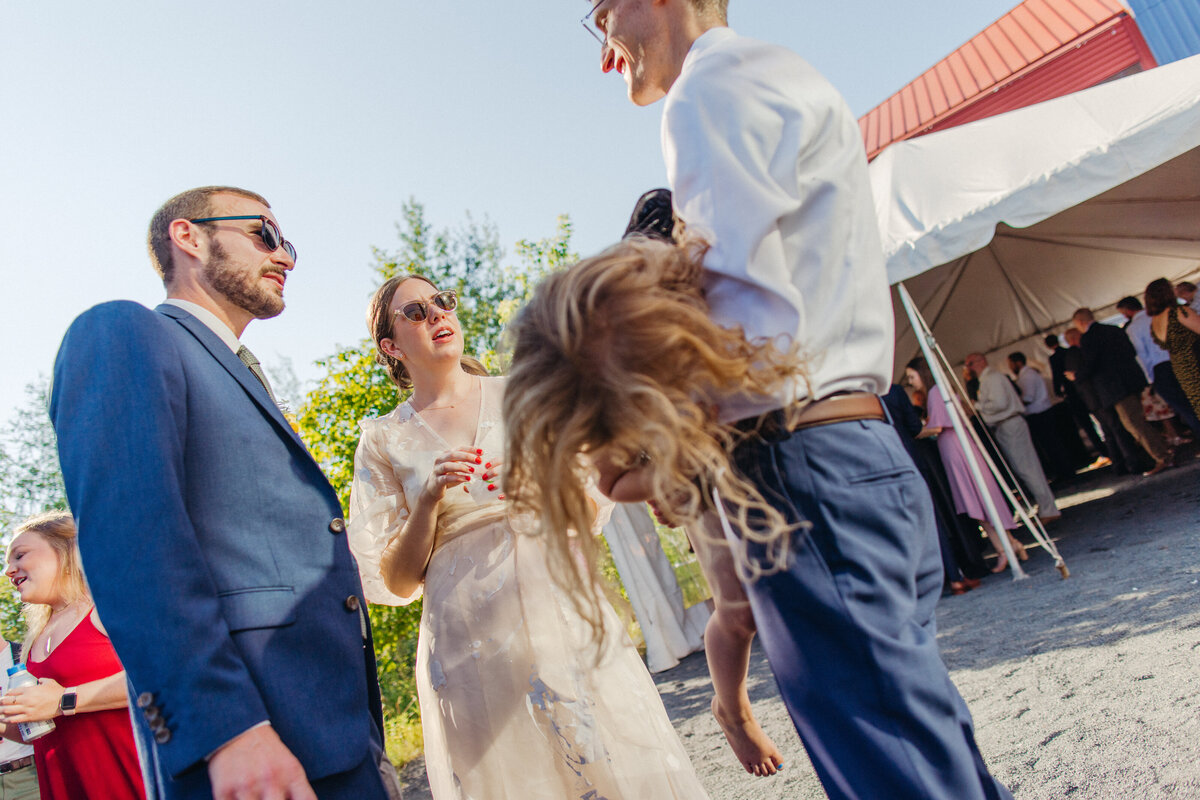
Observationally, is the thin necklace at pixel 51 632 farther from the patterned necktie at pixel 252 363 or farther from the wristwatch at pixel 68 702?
the patterned necktie at pixel 252 363

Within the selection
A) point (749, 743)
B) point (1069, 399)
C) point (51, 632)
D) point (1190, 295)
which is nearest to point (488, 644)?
point (749, 743)

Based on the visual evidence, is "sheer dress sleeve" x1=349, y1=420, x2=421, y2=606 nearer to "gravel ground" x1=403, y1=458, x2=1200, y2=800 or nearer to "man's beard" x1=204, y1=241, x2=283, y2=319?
"man's beard" x1=204, y1=241, x2=283, y2=319

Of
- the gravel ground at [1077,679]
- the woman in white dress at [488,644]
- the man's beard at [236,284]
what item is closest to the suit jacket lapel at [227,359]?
the man's beard at [236,284]

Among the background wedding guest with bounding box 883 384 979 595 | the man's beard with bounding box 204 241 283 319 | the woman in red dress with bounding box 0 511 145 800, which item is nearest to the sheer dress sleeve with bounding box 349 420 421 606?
the man's beard with bounding box 204 241 283 319

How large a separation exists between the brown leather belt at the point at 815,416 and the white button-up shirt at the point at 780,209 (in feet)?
0.07

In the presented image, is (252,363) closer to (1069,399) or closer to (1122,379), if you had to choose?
(1122,379)

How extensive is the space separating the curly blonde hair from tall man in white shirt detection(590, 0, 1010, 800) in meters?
0.07

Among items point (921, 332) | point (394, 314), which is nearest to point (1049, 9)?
point (921, 332)

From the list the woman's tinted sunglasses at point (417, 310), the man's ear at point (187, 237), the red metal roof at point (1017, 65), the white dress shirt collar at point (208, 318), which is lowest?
the white dress shirt collar at point (208, 318)

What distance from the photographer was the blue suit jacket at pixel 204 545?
1.18m

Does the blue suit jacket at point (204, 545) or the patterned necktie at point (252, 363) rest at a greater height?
the patterned necktie at point (252, 363)

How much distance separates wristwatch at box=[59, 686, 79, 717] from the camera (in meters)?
3.01

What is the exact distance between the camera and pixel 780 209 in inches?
43.2

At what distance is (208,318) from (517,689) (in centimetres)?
130
